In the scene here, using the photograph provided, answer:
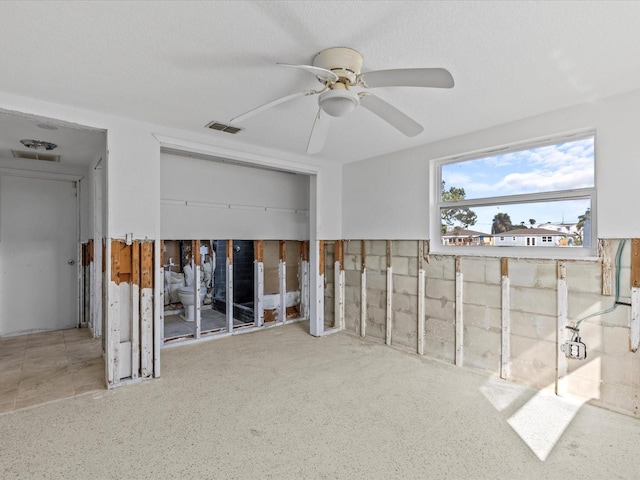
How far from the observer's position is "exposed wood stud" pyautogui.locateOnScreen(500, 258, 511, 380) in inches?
118

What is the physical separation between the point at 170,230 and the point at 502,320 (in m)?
3.61

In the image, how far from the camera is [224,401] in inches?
102

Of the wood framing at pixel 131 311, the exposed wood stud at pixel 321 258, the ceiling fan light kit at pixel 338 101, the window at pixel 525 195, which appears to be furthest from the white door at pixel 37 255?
the window at pixel 525 195

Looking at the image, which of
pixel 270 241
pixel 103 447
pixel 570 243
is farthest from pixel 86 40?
pixel 570 243

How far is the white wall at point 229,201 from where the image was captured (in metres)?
3.94

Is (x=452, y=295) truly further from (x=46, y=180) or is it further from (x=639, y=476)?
(x=46, y=180)

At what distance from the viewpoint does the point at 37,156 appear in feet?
13.2

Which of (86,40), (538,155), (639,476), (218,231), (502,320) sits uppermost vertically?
(86,40)

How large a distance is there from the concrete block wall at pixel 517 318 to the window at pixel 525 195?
238mm

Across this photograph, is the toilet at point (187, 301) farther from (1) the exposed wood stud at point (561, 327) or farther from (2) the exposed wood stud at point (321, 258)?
(1) the exposed wood stud at point (561, 327)

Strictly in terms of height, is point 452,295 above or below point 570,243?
below

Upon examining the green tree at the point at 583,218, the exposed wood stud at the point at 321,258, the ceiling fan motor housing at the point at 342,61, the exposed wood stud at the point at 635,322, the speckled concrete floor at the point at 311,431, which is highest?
the ceiling fan motor housing at the point at 342,61

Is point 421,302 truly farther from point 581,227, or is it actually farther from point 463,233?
point 581,227

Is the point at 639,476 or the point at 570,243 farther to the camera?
the point at 570,243
